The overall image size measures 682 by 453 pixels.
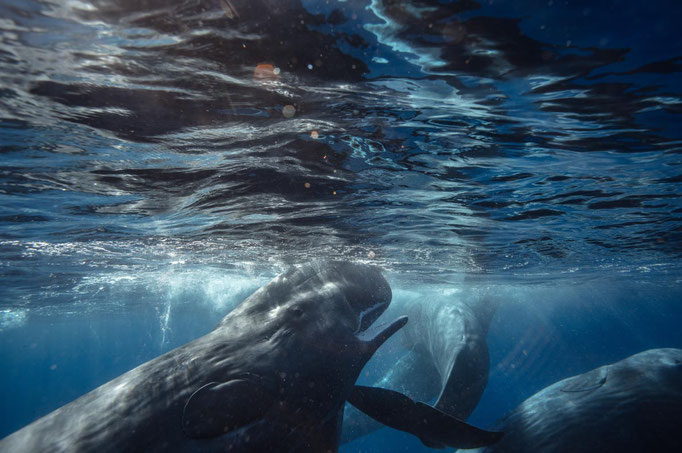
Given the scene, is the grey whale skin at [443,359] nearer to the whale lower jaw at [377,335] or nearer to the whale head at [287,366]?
the whale lower jaw at [377,335]

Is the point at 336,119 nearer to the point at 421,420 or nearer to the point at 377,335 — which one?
the point at 377,335

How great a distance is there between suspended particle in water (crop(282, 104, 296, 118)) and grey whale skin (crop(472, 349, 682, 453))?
6767 millimetres

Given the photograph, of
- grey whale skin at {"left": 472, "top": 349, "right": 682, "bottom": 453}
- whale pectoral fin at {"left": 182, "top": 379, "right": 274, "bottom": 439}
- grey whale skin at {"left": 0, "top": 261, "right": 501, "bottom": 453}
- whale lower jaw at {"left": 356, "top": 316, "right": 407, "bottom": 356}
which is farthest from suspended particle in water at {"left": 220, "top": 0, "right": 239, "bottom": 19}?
grey whale skin at {"left": 472, "top": 349, "right": 682, "bottom": 453}

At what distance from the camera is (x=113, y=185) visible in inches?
335

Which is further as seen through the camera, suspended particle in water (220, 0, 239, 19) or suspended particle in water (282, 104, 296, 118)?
suspended particle in water (282, 104, 296, 118)

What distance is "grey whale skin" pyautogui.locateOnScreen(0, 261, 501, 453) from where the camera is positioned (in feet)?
12.1

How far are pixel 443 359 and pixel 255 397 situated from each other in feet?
30.3

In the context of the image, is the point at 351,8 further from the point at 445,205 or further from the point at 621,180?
the point at 621,180

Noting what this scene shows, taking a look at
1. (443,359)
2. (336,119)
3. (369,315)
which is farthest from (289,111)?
(443,359)

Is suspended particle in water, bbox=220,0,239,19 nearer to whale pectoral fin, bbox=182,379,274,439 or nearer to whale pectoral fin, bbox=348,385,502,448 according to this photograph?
whale pectoral fin, bbox=182,379,274,439

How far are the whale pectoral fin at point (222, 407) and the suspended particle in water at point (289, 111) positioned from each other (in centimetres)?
436

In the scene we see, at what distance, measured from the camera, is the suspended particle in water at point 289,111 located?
595cm

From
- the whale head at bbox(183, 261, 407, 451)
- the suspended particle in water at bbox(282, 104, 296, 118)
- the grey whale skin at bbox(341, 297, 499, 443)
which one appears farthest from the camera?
the grey whale skin at bbox(341, 297, 499, 443)

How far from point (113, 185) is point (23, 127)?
8.59ft
